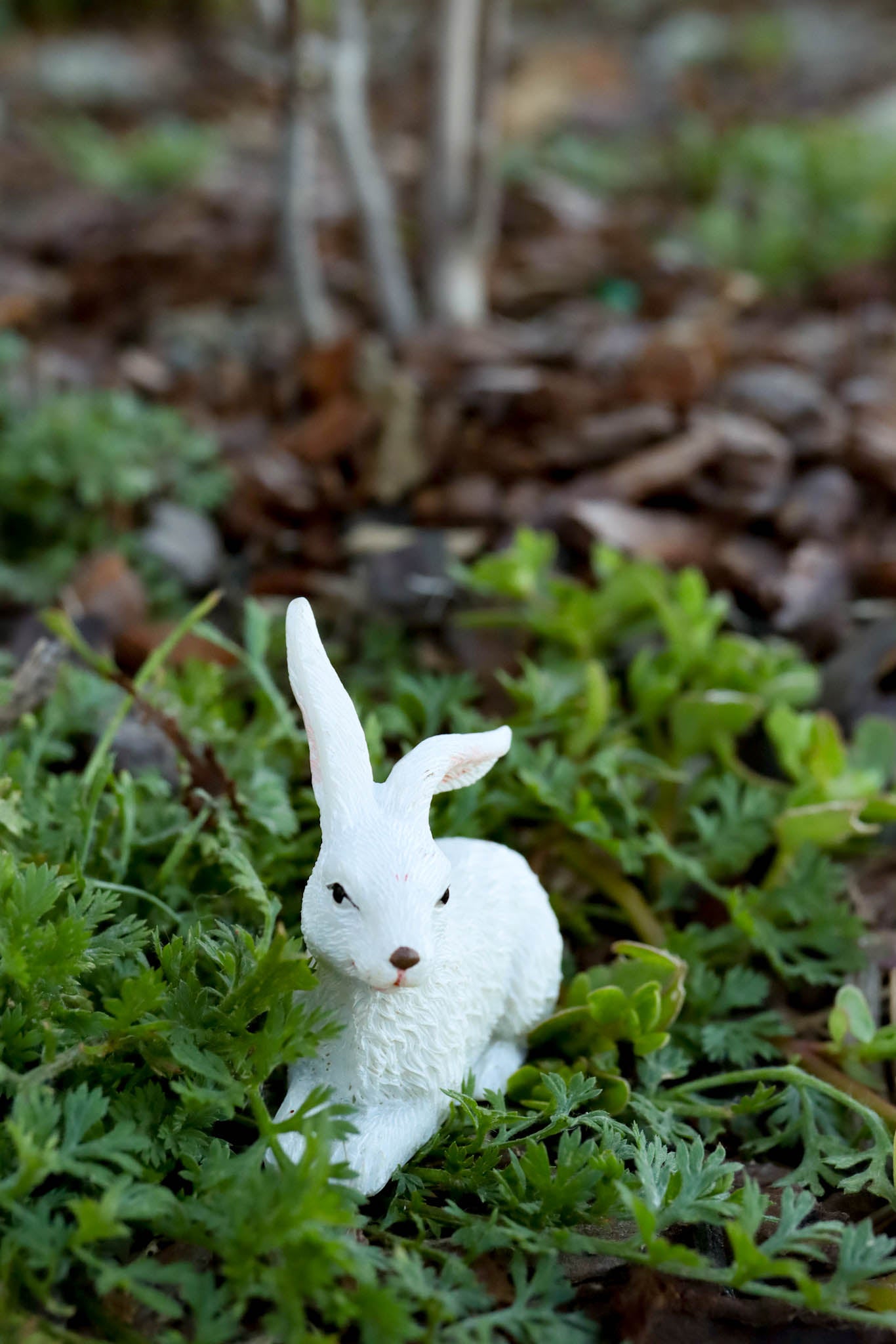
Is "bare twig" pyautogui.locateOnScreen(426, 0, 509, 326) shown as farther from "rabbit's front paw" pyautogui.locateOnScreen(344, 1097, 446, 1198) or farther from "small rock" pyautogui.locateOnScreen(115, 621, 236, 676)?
"rabbit's front paw" pyautogui.locateOnScreen(344, 1097, 446, 1198)

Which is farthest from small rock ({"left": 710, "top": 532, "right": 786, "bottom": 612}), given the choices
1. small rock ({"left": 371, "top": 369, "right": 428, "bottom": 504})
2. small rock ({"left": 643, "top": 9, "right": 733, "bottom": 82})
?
small rock ({"left": 643, "top": 9, "right": 733, "bottom": 82})

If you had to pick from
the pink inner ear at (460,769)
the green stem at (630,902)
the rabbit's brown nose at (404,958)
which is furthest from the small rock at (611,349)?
the rabbit's brown nose at (404,958)

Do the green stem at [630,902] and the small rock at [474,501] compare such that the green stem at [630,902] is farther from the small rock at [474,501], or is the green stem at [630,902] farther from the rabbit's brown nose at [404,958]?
the small rock at [474,501]

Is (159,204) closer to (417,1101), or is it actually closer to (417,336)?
(417,336)

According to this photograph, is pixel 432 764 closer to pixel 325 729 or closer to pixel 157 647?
pixel 325 729

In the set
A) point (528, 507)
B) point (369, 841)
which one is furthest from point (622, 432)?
point (369, 841)

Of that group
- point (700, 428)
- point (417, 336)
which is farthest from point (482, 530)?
point (417, 336)
